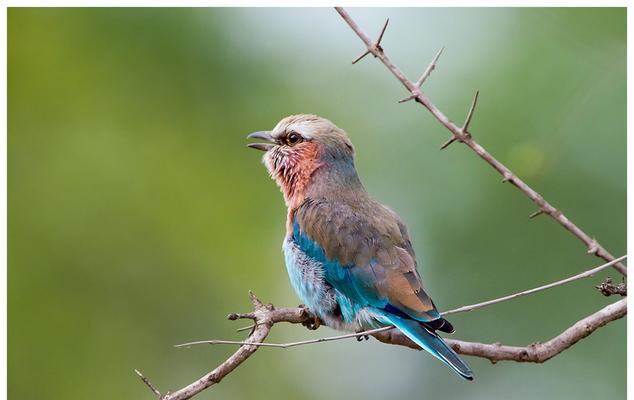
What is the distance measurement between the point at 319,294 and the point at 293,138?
3.71ft

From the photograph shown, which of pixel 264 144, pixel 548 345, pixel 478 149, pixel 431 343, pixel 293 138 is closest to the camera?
pixel 478 149

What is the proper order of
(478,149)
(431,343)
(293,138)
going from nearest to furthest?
1. (478,149)
2. (431,343)
3. (293,138)

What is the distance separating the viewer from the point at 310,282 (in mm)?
4879

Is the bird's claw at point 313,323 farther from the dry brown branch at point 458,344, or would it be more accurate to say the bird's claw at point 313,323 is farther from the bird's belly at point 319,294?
the dry brown branch at point 458,344

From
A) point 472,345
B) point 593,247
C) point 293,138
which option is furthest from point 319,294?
point 593,247

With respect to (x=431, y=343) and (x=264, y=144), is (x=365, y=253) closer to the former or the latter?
(x=431, y=343)

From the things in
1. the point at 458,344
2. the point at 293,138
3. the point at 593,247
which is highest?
the point at 293,138

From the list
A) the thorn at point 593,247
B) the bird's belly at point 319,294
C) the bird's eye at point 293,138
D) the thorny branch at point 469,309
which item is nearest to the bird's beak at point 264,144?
the bird's eye at point 293,138

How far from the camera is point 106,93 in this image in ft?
27.0

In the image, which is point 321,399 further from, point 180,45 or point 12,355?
point 180,45

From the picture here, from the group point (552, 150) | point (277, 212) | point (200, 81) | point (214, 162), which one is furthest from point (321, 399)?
point (552, 150)

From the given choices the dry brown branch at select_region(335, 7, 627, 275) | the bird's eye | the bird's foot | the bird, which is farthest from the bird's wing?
the dry brown branch at select_region(335, 7, 627, 275)

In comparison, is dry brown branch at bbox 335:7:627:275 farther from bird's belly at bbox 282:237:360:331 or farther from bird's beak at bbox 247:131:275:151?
bird's beak at bbox 247:131:275:151

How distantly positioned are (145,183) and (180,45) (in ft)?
4.59
